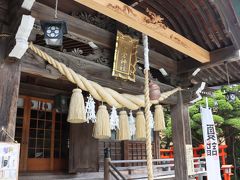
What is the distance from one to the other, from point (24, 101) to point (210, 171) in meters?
5.38

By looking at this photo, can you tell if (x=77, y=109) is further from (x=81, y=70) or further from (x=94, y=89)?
(x=81, y=70)

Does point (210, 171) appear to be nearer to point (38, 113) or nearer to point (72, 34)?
point (72, 34)

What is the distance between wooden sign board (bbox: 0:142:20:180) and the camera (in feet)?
9.01

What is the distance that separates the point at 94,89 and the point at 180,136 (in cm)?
273

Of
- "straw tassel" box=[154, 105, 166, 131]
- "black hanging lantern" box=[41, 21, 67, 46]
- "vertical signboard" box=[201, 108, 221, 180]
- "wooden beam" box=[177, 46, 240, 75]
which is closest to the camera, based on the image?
"black hanging lantern" box=[41, 21, 67, 46]

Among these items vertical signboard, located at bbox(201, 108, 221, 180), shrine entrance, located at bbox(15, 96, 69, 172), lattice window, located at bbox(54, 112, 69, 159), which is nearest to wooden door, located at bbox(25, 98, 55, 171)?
shrine entrance, located at bbox(15, 96, 69, 172)

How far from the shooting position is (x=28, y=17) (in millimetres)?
2883

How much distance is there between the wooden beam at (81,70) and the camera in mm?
3307

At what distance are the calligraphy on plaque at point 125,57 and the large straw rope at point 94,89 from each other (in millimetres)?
459

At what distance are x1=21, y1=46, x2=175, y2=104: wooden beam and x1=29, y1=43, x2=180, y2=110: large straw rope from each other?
124 mm

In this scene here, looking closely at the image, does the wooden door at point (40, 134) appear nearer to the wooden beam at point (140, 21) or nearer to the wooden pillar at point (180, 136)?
the wooden pillar at point (180, 136)

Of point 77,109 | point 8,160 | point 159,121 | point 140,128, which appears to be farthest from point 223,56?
point 8,160

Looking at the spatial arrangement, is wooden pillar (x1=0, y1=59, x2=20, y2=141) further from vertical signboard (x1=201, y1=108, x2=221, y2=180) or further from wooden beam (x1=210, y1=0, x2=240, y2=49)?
vertical signboard (x1=201, y1=108, x2=221, y2=180)

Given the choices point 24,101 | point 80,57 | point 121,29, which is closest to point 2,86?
point 80,57
